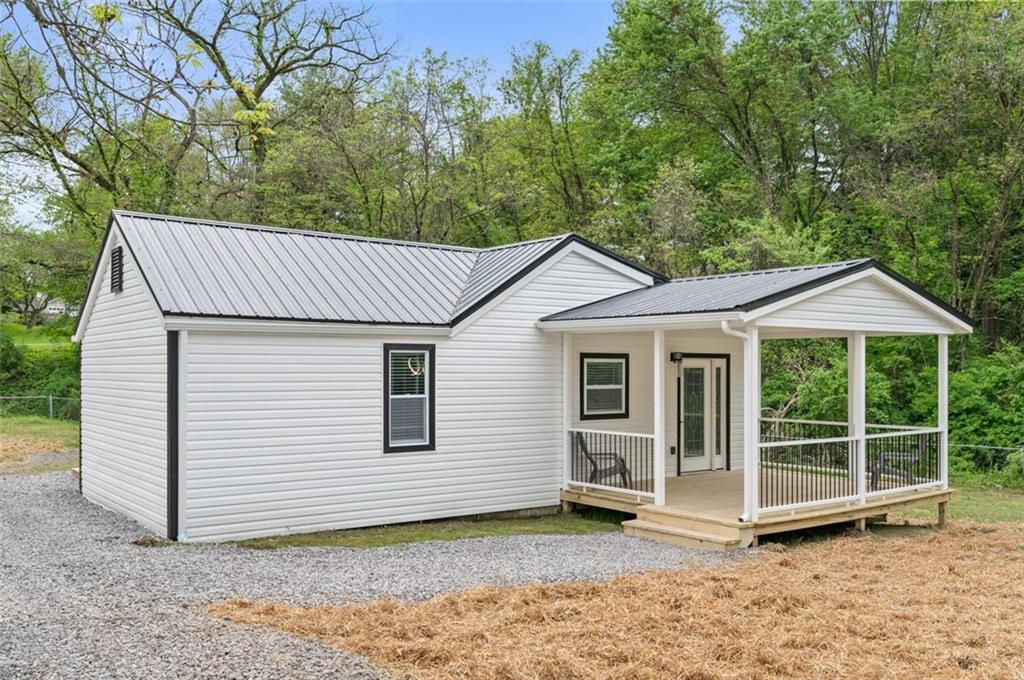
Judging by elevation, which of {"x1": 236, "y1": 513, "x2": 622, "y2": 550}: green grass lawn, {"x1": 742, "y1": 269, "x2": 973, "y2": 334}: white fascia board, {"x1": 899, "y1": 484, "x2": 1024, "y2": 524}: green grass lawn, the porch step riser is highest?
{"x1": 742, "y1": 269, "x2": 973, "y2": 334}: white fascia board

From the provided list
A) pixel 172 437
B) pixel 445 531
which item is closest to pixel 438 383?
pixel 445 531

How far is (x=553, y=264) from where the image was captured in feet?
42.8

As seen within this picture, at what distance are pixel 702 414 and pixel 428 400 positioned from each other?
5.28 m

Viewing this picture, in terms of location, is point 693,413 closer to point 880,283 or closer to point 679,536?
point 880,283

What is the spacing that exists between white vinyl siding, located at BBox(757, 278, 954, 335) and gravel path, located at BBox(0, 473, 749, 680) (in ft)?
10.3

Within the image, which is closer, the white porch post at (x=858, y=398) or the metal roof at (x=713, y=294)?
the metal roof at (x=713, y=294)

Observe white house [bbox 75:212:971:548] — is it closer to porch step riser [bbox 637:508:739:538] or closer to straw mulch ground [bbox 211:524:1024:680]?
porch step riser [bbox 637:508:739:538]

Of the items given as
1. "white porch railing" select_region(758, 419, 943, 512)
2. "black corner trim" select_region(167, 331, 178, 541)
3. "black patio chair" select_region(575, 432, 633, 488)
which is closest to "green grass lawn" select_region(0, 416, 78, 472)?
"black corner trim" select_region(167, 331, 178, 541)

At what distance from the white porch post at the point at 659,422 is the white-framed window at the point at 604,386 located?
2082mm

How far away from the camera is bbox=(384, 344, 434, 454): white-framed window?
11.5 m

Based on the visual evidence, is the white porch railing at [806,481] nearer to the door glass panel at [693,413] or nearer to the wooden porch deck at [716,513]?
the wooden porch deck at [716,513]

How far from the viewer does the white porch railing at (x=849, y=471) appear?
1104 centimetres

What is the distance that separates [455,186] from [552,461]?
14.0 m

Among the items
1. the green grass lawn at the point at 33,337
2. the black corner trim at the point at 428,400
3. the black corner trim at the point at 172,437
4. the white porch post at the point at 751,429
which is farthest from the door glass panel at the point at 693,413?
the green grass lawn at the point at 33,337
